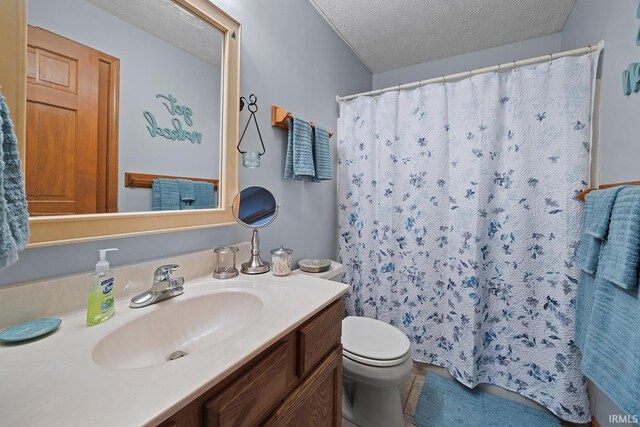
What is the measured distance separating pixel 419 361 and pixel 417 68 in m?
2.36

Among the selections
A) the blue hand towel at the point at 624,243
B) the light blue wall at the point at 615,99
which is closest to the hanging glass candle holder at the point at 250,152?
the blue hand towel at the point at 624,243

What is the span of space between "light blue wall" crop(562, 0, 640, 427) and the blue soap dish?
189cm

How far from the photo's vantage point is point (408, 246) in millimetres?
1737

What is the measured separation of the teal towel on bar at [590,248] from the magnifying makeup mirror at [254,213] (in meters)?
1.31

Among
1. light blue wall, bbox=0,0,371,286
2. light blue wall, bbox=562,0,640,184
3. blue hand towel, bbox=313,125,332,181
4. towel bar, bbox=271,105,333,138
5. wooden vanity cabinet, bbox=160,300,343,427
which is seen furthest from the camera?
blue hand towel, bbox=313,125,332,181

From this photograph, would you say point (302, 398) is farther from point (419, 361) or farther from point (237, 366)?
point (419, 361)

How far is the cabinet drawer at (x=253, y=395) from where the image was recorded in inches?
19.3

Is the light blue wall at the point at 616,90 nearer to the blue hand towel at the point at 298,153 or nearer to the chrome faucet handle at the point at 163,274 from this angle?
the blue hand towel at the point at 298,153

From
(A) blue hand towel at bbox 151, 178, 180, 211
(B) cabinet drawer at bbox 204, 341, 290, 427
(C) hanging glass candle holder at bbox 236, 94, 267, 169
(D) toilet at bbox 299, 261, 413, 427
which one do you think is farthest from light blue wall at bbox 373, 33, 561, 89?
(B) cabinet drawer at bbox 204, 341, 290, 427

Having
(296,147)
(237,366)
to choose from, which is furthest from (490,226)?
(237,366)

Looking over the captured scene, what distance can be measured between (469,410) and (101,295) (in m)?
1.81

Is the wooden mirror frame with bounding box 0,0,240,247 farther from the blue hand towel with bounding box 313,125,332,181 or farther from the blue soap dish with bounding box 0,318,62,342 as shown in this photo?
the blue hand towel with bounding box 313,125,332,181

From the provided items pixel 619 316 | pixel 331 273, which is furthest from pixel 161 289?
pixel 619 316

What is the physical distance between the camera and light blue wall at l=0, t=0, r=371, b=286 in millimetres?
729
